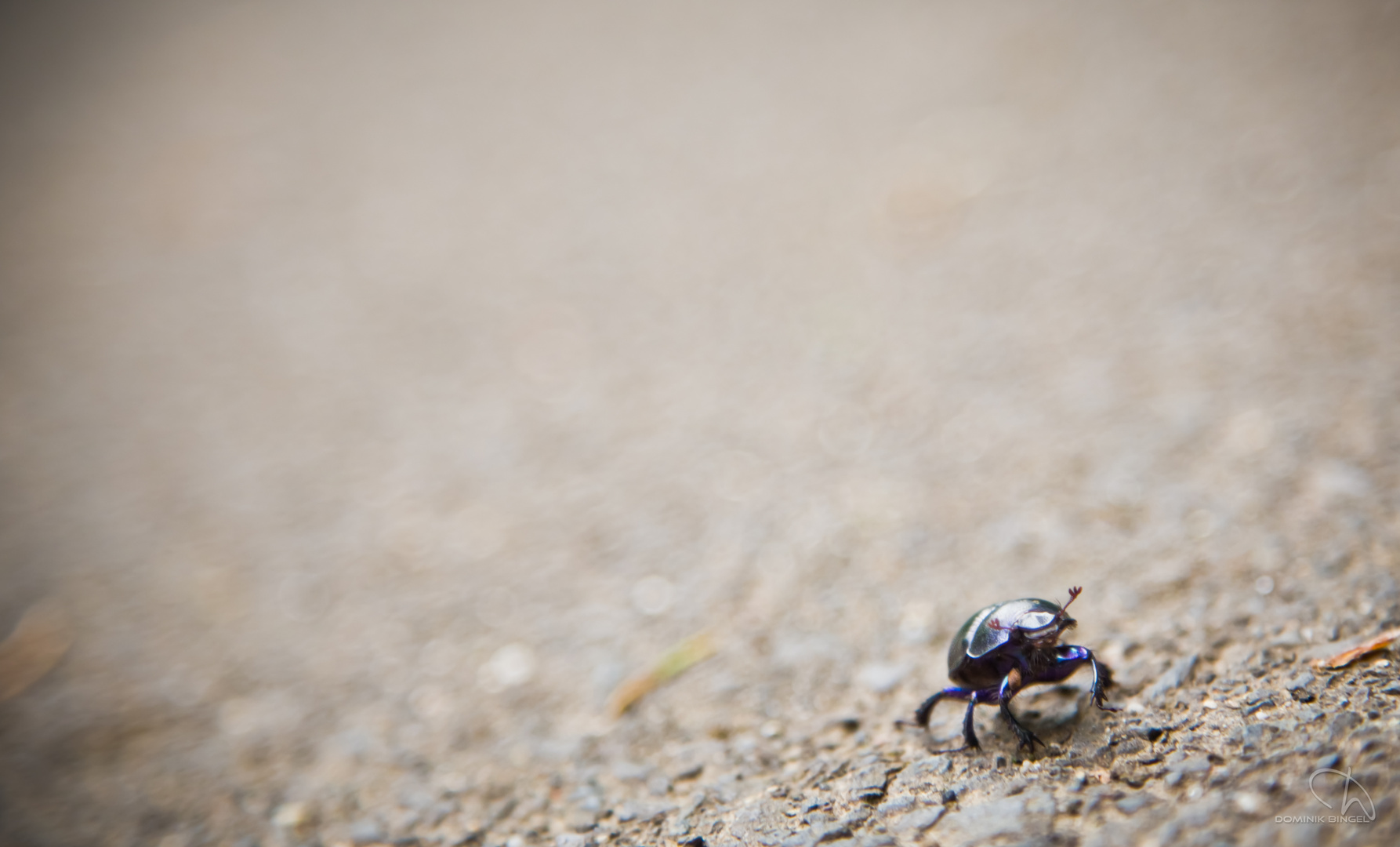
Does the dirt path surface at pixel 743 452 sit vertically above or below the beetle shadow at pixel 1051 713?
above

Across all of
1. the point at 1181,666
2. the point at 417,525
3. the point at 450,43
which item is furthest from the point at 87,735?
the point at 450,43

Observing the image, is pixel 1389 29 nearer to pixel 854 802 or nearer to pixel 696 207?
pixel 696 207

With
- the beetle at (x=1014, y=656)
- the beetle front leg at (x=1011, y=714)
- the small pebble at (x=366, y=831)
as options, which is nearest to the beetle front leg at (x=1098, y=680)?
the beetle at (x=1014, y=656)

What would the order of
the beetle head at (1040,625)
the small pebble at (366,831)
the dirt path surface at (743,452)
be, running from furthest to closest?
the small pebble at (366,831)
the dirt path surface at (743,452)
the beetle head at (1040,625)

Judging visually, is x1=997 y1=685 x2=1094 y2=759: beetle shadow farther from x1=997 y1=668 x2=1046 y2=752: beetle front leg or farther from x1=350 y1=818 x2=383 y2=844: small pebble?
x1=350 y1=818 x2=383 y2=844: small pebble

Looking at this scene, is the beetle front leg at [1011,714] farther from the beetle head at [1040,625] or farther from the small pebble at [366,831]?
the small pebble at [366,831]

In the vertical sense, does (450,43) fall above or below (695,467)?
above
